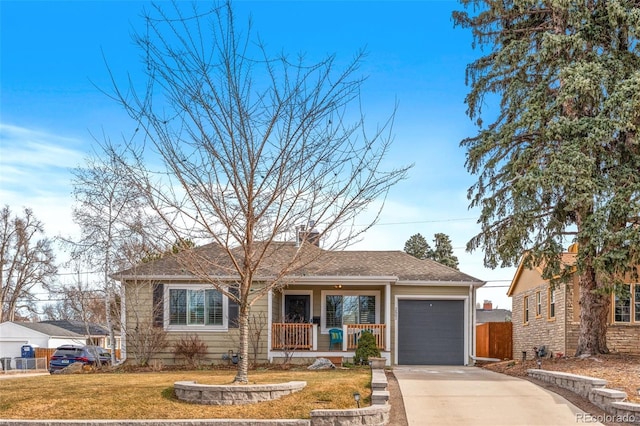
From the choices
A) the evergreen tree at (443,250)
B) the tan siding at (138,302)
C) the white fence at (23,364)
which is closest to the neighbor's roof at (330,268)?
the tan siding at (138,302)

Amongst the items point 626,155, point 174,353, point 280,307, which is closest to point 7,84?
point 174,353

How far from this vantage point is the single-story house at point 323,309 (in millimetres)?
19484

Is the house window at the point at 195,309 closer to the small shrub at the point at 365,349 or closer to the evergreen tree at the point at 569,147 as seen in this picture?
the small shrub at the point at 365,349

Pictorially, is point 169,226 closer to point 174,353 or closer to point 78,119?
point 78,119

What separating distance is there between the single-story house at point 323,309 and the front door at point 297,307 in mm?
31

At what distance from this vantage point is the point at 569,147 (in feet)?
54.9

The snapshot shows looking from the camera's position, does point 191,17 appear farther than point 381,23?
No

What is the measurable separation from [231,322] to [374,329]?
13.7 feet

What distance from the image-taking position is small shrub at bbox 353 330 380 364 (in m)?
18.0

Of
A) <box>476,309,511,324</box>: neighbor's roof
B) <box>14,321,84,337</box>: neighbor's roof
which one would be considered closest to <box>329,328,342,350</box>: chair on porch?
<box>14,321,84,337</box>: neighbor's roof

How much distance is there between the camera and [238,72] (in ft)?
37.6

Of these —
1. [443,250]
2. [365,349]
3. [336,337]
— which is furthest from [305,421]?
[443,250]

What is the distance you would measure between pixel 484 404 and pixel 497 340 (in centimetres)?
1803

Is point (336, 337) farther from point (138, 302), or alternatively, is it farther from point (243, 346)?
point (243, 346)
